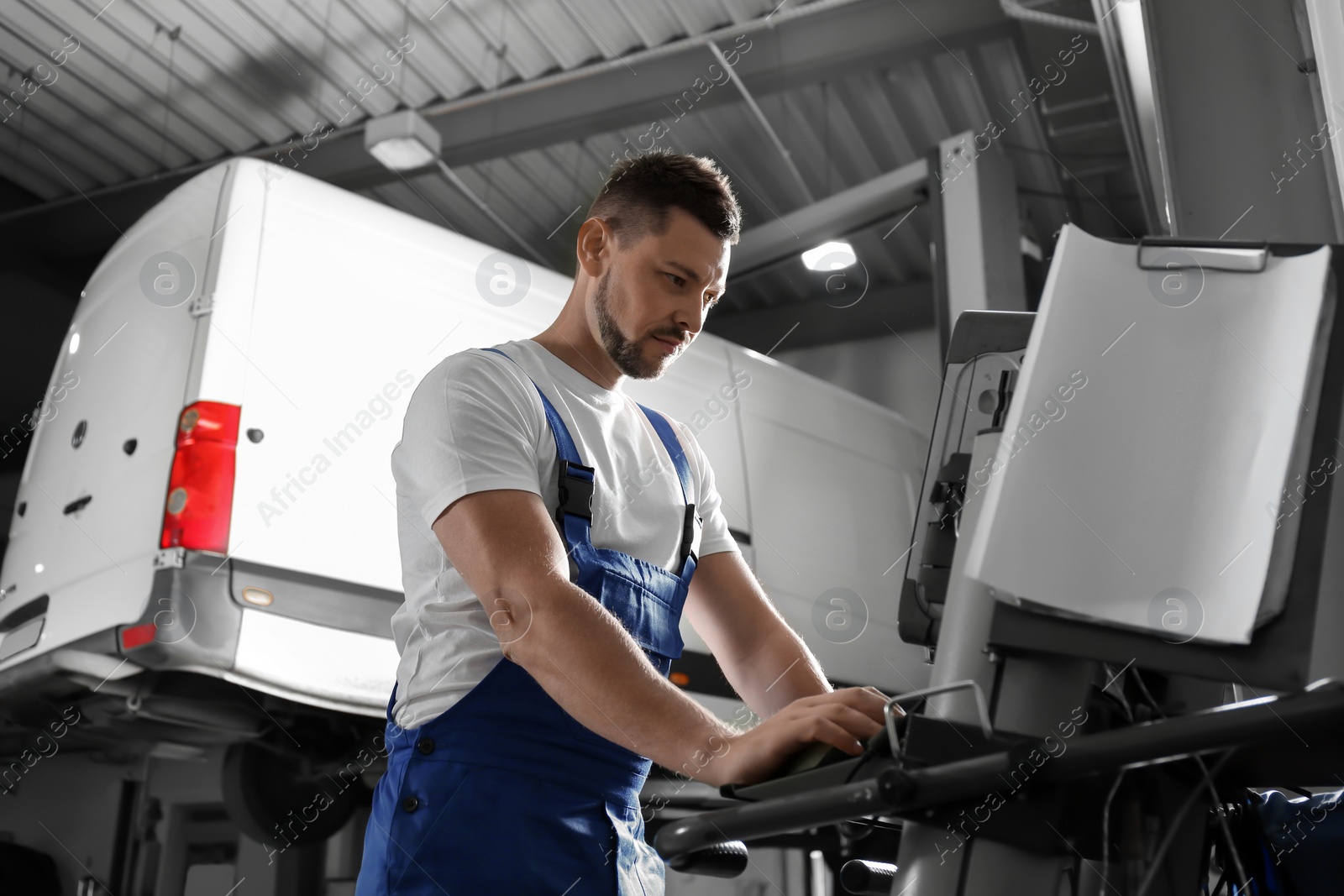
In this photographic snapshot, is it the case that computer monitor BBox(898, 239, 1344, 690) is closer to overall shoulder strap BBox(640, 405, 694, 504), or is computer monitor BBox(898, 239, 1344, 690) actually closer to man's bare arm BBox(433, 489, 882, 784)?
man's bare arm BBox(433, 489, 882, 784)

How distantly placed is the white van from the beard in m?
1.70

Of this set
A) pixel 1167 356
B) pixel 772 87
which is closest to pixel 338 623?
pixel 1167 356

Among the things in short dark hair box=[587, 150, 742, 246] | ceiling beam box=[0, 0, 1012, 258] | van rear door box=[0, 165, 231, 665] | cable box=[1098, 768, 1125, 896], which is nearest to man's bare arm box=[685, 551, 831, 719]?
short dark hair box=[587, 150, 742, 246]

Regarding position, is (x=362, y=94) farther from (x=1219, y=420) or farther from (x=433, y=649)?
(x=1219, y=420)

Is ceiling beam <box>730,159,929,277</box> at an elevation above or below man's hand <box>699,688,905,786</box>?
above

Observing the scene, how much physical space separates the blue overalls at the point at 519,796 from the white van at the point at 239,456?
1.74 metres

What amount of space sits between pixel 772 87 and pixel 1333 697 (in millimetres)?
6187

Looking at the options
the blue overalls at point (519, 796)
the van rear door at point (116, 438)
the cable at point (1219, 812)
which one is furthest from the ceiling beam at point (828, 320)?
the cable at point (1219, 812)

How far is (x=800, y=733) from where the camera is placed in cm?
118

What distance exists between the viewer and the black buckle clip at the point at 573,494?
1.68m

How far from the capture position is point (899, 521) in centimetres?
566

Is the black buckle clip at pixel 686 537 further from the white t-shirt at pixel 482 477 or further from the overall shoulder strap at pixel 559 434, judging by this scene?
the overall shoulder strap at pixel 559 434

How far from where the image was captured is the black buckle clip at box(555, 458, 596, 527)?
5.51ft

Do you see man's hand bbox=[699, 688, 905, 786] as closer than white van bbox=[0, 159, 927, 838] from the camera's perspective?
Yes
